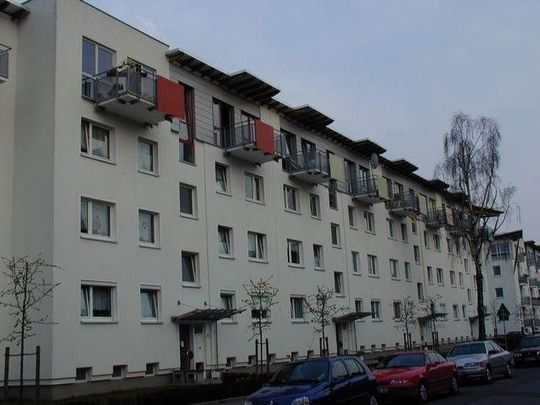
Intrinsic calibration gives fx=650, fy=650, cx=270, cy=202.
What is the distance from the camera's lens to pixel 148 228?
25406mm

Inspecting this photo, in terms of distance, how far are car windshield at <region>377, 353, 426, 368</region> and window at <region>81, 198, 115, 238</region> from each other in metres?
10.5

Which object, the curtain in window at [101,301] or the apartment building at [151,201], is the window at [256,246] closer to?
the apartment building at [151,201]

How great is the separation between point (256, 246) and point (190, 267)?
504cm

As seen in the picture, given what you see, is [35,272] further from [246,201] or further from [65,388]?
[246,201]

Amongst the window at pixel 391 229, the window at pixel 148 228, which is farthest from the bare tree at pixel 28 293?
the window at pixel 391 229

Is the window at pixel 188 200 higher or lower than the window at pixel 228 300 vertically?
higher

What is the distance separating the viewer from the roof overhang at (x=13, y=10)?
22.7 meters

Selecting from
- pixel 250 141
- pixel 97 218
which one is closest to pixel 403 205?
pixel 250 141

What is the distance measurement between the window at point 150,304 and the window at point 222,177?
6.67 metres

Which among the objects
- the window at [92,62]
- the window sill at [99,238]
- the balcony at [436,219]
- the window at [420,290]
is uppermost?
the window at [92,62]

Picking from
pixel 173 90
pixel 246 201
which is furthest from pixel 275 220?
pixel 173 90

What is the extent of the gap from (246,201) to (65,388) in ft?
43.2

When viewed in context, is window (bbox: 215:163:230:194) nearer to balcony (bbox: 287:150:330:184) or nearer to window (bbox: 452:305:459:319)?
balcony (bbox: 287:150:330:184)

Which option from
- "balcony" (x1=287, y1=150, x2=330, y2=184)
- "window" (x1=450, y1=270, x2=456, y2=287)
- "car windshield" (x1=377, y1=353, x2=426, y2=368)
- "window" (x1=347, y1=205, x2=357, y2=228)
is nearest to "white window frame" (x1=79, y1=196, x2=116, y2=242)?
"car windshield" (x1=377, y1=353, x2=426, y2=368)
